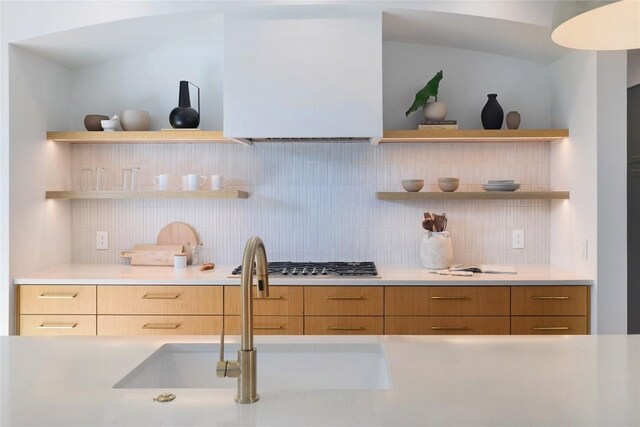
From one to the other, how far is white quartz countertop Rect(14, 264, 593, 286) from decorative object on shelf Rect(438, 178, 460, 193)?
526mm

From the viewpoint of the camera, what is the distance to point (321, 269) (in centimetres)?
345

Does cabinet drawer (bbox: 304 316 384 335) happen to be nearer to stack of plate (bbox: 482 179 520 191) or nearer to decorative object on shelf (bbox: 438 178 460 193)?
decorative object on shelf (bbox: 438 178 460 193)

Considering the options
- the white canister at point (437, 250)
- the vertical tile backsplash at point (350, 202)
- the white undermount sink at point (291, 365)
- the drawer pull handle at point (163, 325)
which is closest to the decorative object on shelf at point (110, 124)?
the vertical tile backsplash at point (350, 202)

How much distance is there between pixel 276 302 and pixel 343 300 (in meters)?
0.37

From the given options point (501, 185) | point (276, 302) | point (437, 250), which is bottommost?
point (276, 302)

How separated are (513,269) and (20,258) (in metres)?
2.86

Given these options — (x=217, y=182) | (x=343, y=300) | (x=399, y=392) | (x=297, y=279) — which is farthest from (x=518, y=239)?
(x=399, y=392)

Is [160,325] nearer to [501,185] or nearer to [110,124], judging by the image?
[110,124]

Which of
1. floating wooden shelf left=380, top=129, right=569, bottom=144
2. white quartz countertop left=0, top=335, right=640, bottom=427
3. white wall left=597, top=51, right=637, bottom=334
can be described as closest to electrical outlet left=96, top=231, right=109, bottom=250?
floating wooden shelf left=380, top=129, right=569, bottom=144

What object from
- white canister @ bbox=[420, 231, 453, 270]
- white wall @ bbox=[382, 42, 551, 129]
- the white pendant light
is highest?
white wall @ bbox=[382, 42, 551, 129]

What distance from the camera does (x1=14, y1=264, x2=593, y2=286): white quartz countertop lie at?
3.17m

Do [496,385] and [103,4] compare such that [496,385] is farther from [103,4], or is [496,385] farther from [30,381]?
[103,4]

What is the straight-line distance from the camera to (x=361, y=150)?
3.79 metres

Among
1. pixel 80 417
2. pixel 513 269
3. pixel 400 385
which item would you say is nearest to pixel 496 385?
pixel 400 385
